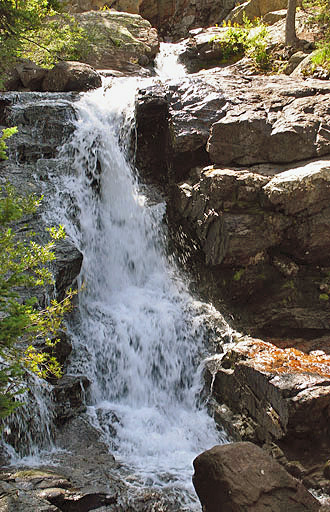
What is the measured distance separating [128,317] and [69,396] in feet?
8.28

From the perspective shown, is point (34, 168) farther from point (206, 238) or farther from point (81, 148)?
point (206, 238)

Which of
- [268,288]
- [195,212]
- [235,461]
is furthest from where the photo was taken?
[195,212]

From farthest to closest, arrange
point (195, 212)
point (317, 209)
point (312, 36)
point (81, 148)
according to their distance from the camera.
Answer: point (312, 36) < point (81, 148) < point (195, 212) < point (317, 209)

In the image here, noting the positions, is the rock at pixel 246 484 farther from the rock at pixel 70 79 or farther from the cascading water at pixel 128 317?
the rock at pixel 70 79

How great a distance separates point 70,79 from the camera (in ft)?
52.8

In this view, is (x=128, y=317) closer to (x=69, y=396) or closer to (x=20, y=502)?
(x=69, y=396)

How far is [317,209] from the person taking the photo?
32.3ft

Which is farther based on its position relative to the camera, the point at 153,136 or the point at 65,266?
the point at 153,136

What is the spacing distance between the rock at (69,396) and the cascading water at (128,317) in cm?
28

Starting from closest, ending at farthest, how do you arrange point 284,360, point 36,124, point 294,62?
point 284,360, point 36,124, point 294,62

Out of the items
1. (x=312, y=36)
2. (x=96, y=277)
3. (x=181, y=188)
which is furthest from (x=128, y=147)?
(x=312, y=36)

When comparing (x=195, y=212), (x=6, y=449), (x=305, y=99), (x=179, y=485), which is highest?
(x=305, y=99)

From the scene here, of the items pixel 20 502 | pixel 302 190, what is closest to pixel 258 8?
pixel 302 190

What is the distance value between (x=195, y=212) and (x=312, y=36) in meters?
9.92
